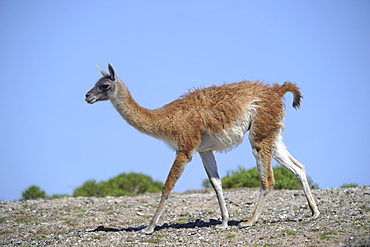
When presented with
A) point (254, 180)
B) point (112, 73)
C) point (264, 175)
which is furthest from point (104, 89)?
point (254, 180)

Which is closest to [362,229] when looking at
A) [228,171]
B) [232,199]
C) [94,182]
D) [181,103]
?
[181,103]

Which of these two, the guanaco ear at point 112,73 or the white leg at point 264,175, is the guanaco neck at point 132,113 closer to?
the guanaco ear at point 112,73

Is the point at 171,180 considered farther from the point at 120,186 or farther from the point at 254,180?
the point at 120,186

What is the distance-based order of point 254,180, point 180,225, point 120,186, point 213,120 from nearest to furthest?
point 213,120, point 180,225, point 254,180, point 120,186

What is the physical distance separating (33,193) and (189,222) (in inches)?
520

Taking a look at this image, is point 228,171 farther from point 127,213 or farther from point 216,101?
point 216,101

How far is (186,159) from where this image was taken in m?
11.5

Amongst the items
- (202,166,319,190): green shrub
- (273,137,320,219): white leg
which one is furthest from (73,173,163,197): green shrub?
(273,137,320,219): white leg

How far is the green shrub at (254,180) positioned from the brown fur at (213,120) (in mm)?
7425

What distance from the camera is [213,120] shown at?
11.8m

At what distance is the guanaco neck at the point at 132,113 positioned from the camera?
39.9ft

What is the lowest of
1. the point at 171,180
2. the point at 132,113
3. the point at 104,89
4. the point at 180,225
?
the point at 180,225

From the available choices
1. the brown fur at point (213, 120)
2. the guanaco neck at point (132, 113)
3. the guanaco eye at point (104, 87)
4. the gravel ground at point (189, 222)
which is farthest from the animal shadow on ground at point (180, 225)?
the guanaco eye at point (104, 87)

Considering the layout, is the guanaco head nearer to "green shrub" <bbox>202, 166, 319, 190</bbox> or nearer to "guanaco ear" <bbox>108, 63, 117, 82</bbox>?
"guanaco ear" <bbox>108, 63, 117, 82</bbox>
